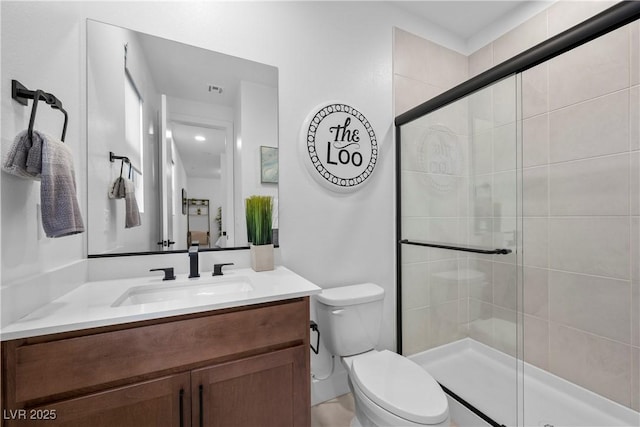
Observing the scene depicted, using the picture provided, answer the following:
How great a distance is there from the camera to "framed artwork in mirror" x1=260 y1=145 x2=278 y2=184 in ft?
5.10

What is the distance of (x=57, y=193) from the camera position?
82 centimetres

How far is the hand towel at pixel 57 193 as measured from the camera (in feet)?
2.60

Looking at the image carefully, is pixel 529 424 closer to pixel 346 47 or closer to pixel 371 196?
pixel 371 196

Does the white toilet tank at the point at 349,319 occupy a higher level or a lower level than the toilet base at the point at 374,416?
higher

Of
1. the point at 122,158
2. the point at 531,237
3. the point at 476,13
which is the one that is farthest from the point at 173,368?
the point at 476,13

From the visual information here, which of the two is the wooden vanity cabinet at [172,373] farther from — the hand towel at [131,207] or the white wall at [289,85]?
the hand towel at [131,207]

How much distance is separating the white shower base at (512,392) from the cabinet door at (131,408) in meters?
1.44

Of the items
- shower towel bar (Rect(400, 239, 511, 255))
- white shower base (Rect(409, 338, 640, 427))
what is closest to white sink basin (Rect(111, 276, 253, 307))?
shower towel bar (Rect(400, 239, 511, 255))

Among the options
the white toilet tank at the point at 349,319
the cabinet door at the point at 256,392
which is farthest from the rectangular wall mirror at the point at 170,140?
the cabinet door at the point at 256,392

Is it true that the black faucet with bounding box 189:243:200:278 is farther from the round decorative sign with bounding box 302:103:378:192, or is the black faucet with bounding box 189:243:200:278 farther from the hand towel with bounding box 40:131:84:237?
the round decorative sign with bounding box 302:103:378:192

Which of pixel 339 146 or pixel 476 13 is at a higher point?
pixel 476 13

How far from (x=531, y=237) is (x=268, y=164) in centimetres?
176

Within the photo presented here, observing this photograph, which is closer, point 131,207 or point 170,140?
Answer: point 131,207

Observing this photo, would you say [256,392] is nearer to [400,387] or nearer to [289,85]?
[400,387]
